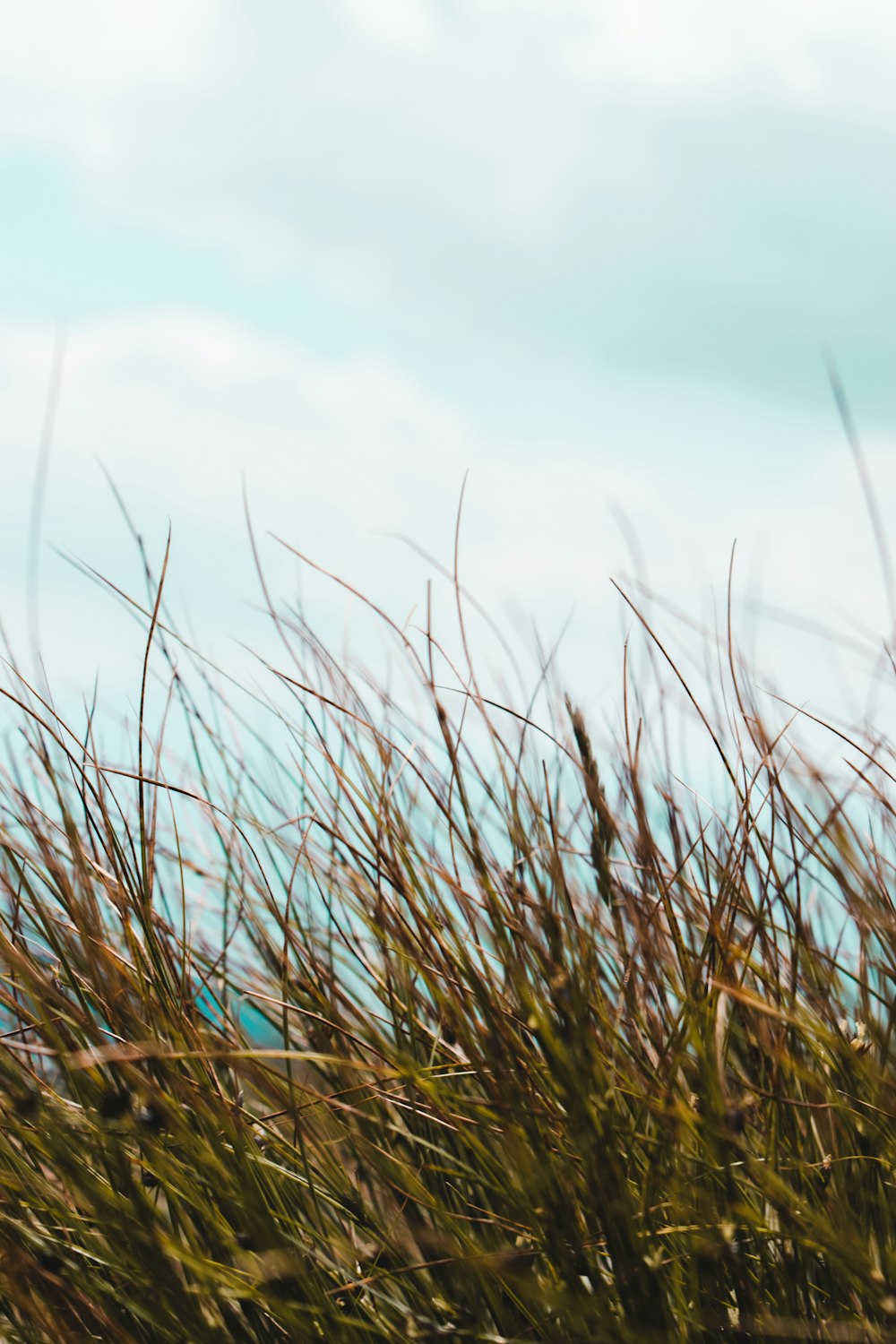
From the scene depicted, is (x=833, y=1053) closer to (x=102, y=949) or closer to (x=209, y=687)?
(x=102, y=949)

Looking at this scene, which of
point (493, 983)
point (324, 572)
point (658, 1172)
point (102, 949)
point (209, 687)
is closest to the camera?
point (658, 1172)

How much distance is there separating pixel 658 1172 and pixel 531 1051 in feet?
0.78

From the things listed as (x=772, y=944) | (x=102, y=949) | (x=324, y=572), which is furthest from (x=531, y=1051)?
(x=324, y=572)

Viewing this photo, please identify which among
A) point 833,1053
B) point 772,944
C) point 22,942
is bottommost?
point 833,1053

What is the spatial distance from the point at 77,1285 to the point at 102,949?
350 mm

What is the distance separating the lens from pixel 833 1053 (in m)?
1.28

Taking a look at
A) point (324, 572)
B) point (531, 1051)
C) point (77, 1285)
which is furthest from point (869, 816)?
point (77, 1285)

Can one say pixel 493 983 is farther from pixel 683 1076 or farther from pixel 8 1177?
pixel 8 1177

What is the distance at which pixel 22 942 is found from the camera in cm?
137

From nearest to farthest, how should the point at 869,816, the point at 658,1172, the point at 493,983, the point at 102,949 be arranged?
the point at 658,1172 → the point at 102,949 → the point at 493,983 → the point at 869,816

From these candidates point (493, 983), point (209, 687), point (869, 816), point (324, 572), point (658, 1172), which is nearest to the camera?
point (658, 1172)

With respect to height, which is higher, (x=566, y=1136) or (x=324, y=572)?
(x=324, y=572)

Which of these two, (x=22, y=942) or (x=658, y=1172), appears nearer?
(x=658, y=1172)

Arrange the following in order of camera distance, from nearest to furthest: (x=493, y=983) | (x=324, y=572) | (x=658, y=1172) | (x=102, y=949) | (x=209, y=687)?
(x=658, y=1172)
(x=102, y=949)
(x=493, y=983)
(x=324, y=572)
(x=209, y=687)
